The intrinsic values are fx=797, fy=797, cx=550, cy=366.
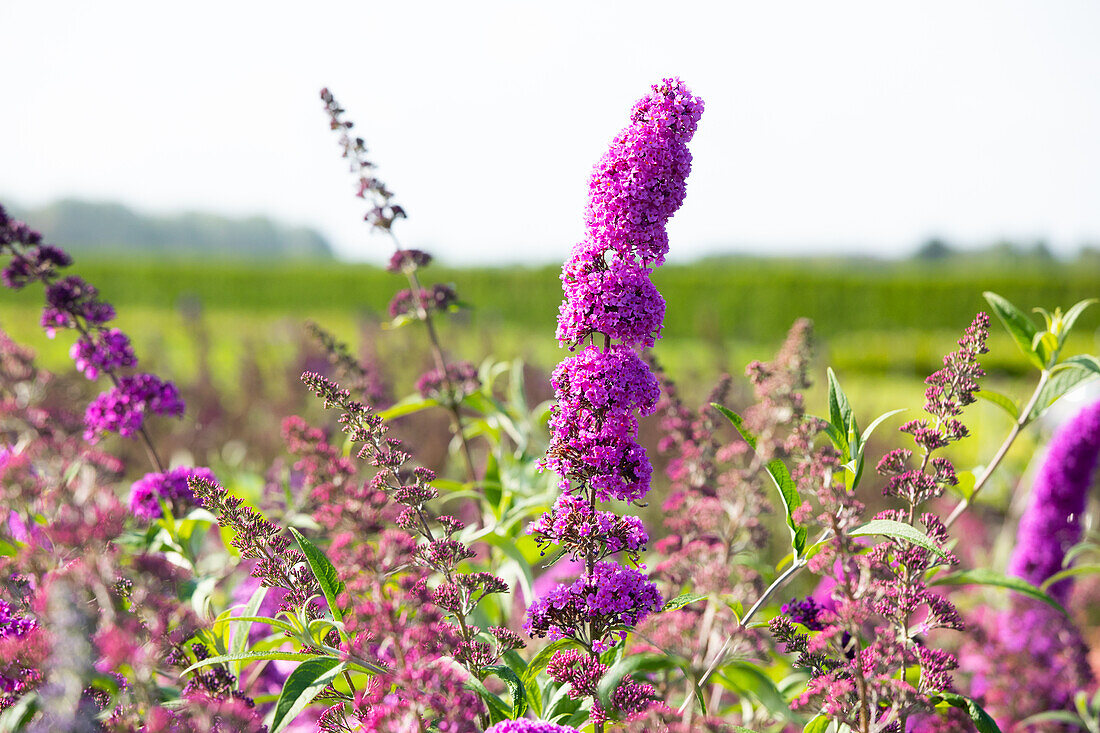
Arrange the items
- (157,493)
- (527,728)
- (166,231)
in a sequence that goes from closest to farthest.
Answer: (527,728), (157,493), (166,231)

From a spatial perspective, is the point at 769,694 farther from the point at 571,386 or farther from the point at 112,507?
the point at 112,507

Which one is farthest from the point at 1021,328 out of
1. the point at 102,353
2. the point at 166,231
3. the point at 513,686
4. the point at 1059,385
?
the point at 166,231

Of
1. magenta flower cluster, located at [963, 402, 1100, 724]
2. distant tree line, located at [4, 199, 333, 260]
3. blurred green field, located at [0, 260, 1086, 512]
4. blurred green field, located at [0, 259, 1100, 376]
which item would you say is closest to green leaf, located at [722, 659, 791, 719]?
magenta flower cluster, located at [963, 402, 1100, 724]

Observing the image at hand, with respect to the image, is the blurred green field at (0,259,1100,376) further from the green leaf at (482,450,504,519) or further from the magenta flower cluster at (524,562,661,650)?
the magenta flower cluster at (524,562,661,650)

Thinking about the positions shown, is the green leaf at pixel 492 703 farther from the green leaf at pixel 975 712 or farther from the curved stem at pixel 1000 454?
the curved stem at pixel 1000 454

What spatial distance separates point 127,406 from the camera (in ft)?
6.57

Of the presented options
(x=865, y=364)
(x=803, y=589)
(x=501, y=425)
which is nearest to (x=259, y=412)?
(x=803, y=589)

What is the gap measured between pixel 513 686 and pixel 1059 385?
1.37 m

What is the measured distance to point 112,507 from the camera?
1.08 m

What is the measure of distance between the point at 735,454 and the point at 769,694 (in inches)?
24.2

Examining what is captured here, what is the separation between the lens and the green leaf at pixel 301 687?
120 cm

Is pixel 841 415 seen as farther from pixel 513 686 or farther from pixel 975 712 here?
pixel 513 686

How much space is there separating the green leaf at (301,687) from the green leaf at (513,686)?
0.84 ft

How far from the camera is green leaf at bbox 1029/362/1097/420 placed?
1.74 meters
